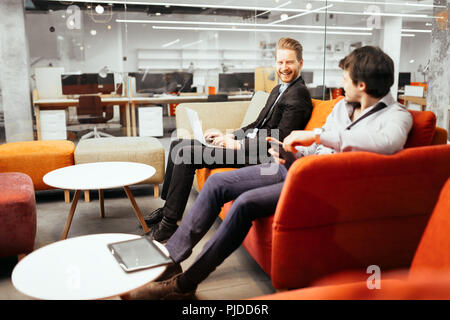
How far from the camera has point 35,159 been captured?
125 inches

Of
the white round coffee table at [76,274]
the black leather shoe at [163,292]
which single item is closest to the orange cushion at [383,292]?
the white round coffee table at [76,274]

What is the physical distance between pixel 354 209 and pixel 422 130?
49 cm

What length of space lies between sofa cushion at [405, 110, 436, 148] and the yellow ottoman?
2.11 meters

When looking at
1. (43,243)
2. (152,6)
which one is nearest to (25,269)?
(43,243)

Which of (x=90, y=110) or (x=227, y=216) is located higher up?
(x=90, y=110)

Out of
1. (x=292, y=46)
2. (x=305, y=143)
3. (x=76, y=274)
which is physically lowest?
(x=76, y=274)

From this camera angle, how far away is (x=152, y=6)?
6156mm

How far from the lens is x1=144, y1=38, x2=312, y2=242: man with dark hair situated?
2328 millimetres

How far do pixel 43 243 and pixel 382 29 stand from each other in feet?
10.5

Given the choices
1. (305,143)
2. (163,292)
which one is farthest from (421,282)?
(163,292)

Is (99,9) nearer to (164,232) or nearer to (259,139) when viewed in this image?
(259,139)

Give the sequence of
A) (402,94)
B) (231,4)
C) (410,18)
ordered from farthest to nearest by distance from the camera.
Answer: (231,4)
(410,18)
(402,94)

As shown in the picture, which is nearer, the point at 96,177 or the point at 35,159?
the point at 96,177
